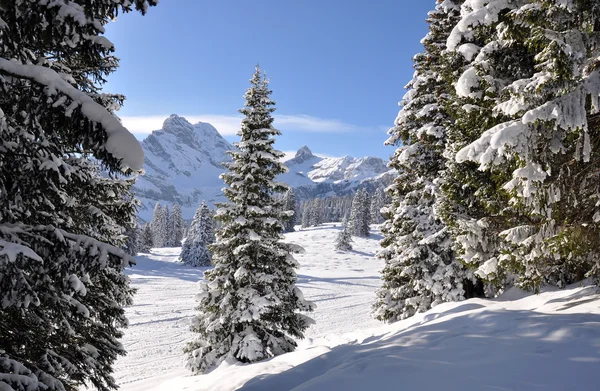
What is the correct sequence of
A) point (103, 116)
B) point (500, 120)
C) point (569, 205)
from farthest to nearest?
1. point (500, 120)
2. point (569, 205)
3. point (103, 116)

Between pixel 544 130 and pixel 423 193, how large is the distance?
22.6ft

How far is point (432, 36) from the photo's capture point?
13922 mm

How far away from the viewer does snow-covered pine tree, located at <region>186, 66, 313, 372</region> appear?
40.1 feet

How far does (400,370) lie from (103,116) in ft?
15.6

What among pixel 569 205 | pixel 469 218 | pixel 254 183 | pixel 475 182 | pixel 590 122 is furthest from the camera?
pixel 254 183

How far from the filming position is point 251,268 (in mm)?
12977

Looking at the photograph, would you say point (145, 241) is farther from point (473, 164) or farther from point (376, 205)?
point (473, 164)

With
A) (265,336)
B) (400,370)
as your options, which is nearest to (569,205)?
(400,370)

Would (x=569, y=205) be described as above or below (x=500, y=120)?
below

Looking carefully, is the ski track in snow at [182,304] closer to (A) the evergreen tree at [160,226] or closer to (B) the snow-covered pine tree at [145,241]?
(B) the snow-covered pine tree at [145,241]

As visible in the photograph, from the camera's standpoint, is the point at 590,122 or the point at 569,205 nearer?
the point at 590,122

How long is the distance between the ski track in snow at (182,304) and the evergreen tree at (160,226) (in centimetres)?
2825

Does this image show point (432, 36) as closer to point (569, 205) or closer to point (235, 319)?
point (569, 205)

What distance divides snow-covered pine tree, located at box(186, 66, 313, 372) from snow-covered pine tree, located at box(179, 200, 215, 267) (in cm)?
4740
